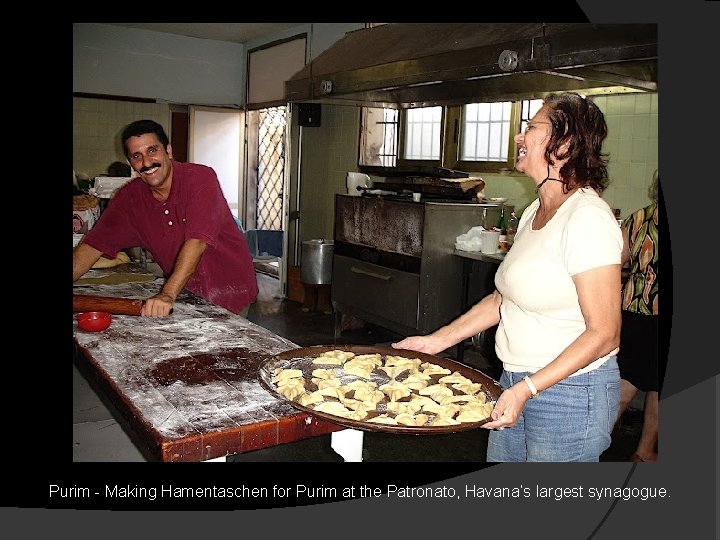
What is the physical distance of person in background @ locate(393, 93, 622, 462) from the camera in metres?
1.51

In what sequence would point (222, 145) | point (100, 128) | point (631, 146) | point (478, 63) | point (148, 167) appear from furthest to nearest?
point (222, 145)
point (100, 128)
point (631, 146)
point (478, 63)
point (148, 167)

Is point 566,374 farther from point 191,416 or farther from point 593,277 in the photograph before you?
point 191,416

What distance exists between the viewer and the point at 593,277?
1.49m

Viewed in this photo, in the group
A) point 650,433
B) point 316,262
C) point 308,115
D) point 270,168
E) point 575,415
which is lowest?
point 650,433

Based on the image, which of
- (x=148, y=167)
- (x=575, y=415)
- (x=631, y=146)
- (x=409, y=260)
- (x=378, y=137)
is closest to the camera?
(x=575, y=415)

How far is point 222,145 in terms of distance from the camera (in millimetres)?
9266

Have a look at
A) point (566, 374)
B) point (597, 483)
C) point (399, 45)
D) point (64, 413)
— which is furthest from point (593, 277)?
point (399, 45)

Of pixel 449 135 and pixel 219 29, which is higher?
pixel 219 29

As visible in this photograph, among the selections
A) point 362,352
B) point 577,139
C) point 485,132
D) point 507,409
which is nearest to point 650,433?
point 362,352

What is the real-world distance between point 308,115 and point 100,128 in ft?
10.3

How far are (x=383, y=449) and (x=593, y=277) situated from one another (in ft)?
7.05

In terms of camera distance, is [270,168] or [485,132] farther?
[270,168]

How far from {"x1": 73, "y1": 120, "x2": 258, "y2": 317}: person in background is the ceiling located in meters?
5.24

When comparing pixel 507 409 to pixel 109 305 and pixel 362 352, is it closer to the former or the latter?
pixel 362 352
